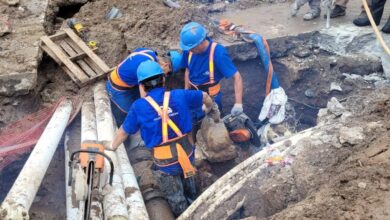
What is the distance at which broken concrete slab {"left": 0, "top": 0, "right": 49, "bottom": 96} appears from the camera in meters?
5.79

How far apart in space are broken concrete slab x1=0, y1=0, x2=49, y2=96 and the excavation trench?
0.36m

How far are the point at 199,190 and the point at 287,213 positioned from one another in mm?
2098

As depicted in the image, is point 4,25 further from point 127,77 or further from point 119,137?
point 119,137

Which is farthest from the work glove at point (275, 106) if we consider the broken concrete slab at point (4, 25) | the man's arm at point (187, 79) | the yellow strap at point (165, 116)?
the broken concrete slab at point (4, 25)

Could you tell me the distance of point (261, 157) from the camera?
15.1 ft

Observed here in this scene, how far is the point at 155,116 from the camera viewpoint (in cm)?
421

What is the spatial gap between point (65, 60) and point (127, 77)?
1.25 m

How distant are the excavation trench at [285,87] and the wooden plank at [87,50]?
0.53m

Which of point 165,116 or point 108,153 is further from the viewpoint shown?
point 108,153

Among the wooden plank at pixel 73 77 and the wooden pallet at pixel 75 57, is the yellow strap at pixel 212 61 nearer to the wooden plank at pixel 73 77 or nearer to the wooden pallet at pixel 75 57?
the wooden pallet at pixel 75 57

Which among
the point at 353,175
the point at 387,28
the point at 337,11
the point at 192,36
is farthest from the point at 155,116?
the point at 337,11

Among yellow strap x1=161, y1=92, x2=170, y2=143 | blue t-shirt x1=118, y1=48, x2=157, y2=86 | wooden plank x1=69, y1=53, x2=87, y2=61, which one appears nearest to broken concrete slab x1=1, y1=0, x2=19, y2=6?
wooden plank x1=69, y1=53, x2=87, y2=61

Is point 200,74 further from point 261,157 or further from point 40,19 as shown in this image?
point 40,19

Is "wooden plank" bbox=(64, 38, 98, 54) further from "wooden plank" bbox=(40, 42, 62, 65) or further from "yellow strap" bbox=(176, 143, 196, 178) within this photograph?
"yellow strap" bbox=(176, 143, 196, 178)
